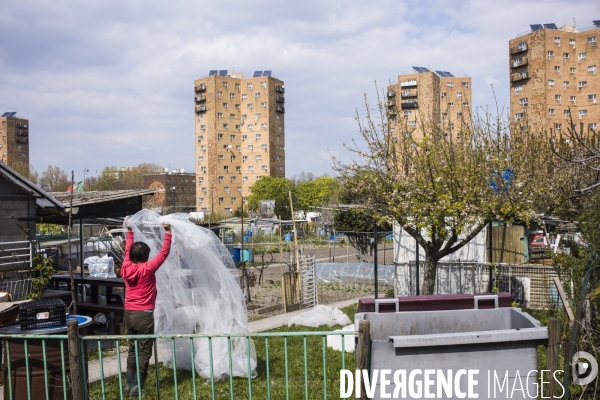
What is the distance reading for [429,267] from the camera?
12039 mm

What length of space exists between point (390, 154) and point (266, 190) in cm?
6786

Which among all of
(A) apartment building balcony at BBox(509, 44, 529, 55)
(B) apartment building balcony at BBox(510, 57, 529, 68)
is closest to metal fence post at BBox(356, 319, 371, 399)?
(B) apartment building balcony at BBox(510, 57, 529, 68)

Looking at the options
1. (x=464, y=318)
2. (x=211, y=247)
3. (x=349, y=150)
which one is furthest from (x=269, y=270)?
(x=464, y=318)

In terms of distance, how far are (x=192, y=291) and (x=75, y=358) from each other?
110 inches

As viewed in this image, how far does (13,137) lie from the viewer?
99.4 metres

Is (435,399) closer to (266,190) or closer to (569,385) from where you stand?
(569,385)

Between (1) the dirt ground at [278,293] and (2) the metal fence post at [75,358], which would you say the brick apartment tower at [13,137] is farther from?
(2) the metal fence post at [75,358]

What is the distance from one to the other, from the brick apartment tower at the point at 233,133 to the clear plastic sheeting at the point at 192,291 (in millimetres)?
78389

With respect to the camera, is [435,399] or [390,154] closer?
[435,399]

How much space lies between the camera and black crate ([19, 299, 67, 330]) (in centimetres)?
564

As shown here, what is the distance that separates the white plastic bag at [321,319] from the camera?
1092cm

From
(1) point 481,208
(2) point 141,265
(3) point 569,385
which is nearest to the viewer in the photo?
(3) point 569,385

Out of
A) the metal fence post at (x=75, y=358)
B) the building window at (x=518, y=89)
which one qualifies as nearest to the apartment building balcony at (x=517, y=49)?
the building window at (x=518, y=89)

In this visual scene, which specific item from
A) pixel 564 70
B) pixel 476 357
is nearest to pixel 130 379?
pixel 476 357
